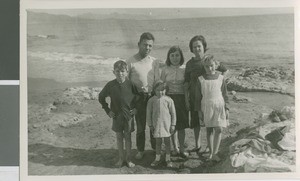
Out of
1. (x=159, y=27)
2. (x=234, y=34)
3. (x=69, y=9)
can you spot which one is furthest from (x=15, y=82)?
(x=234, y=34)

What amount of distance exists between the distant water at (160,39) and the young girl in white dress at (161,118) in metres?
0.14

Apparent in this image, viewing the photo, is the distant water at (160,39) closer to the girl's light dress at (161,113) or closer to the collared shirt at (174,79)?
the collared shirt at (174,79)

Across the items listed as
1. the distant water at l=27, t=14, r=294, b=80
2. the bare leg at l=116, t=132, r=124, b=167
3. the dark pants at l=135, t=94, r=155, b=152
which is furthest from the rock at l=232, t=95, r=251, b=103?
the bare leg at l=116, t=132, r=124, b=167

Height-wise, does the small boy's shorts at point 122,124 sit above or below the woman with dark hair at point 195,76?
below


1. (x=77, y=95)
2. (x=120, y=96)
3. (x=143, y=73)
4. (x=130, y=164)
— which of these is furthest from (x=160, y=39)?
(x=130, y=164)

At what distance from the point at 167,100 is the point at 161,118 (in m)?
0.07

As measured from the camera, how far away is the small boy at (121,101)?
1546mm

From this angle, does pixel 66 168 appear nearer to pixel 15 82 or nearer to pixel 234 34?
pixel 15 82

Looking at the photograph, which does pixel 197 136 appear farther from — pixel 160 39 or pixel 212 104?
pixel 160 39

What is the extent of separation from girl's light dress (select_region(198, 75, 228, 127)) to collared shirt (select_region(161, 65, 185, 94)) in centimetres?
8

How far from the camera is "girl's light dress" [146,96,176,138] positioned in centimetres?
154

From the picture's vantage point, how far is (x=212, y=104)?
155 centimetres

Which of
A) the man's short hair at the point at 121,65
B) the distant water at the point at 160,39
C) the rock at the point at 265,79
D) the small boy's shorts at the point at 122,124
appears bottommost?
the small boy's shorts at the point at 122,124

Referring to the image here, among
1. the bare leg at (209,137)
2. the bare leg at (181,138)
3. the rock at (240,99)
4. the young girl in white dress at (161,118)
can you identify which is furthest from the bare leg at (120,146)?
the rock at (240,99)
